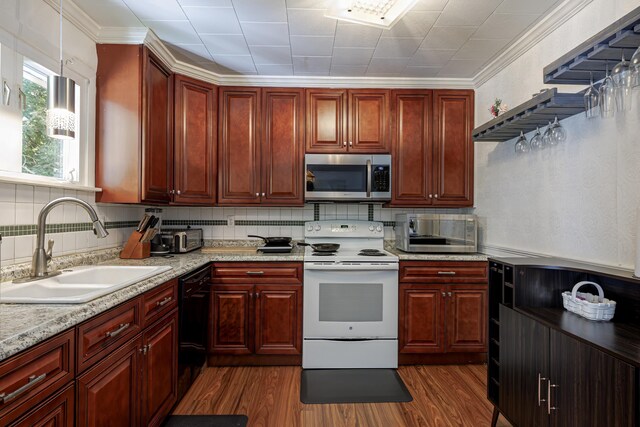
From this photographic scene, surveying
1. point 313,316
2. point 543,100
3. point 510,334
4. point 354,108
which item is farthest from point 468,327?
point 354,108

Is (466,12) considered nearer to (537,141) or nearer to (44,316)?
(537,141)

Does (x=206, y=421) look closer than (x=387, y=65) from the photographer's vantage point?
Yes

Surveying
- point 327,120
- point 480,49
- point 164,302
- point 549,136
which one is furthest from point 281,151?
point 549,136

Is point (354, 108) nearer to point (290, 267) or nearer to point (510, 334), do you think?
point (290, 267)

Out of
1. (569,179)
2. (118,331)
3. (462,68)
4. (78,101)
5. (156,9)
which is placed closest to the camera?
(118,331)

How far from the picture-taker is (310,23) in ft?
6.99

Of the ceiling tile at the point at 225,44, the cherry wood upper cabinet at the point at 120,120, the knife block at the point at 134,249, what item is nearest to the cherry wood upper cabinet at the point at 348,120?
the ceiling tile at the point at 225,44

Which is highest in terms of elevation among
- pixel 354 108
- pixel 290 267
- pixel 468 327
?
pixel 354 108

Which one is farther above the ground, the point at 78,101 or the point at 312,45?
the point at 312,45

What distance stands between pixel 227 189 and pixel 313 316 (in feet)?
4.41


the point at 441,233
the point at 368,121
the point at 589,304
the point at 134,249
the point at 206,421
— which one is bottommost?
the point at 206,421

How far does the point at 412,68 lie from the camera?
2779 millimetres

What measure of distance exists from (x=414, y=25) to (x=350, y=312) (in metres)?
2.11

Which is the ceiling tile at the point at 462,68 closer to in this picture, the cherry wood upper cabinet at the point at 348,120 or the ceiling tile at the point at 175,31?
the cherry wood upper cabinet at the point at 348,120
